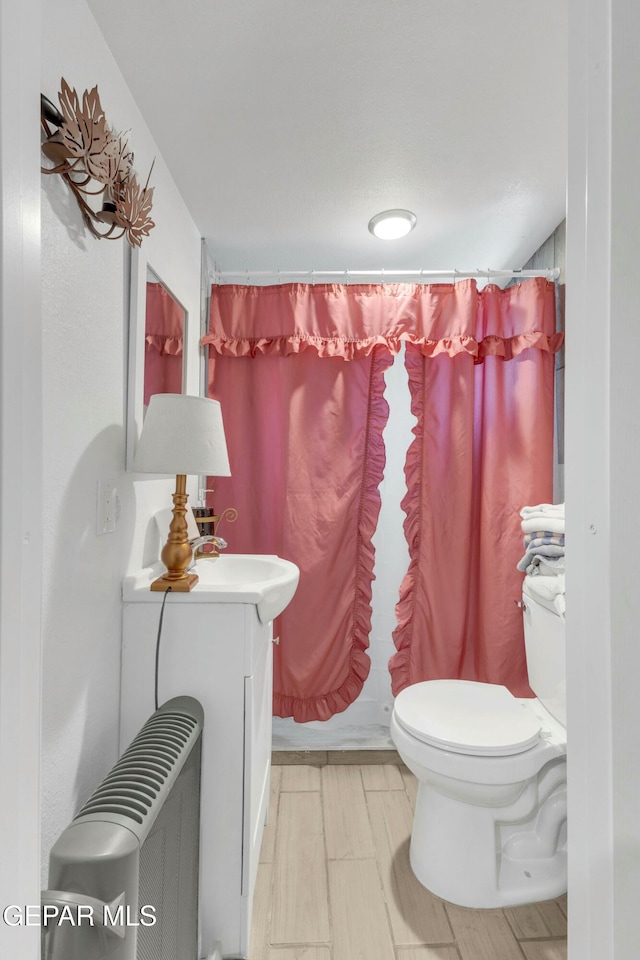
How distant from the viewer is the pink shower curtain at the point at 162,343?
1498 millimetres

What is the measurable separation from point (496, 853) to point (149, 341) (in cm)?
178

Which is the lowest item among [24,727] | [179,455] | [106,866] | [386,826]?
[386,826]

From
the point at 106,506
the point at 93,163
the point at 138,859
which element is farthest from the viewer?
the point at 106,506

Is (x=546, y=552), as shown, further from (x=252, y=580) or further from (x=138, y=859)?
(x=138, y=859)

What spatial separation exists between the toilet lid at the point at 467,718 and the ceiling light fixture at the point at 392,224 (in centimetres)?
170

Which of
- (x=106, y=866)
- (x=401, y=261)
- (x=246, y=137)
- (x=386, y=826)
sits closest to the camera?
(x=106, y=866)

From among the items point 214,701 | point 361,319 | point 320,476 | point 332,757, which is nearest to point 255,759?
point 214,701

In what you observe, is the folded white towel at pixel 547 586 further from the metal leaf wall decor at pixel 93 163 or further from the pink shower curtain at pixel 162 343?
the metal leaf wall decor at pixel 93 163

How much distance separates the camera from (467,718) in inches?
63.0

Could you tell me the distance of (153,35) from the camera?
1.20 meters

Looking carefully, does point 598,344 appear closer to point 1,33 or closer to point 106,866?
point 1,33

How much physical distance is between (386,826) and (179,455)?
1.49 m

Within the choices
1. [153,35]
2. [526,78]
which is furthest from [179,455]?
[526,78]

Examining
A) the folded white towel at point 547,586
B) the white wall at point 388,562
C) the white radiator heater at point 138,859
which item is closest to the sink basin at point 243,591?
the white radiator heater at point 138,859
